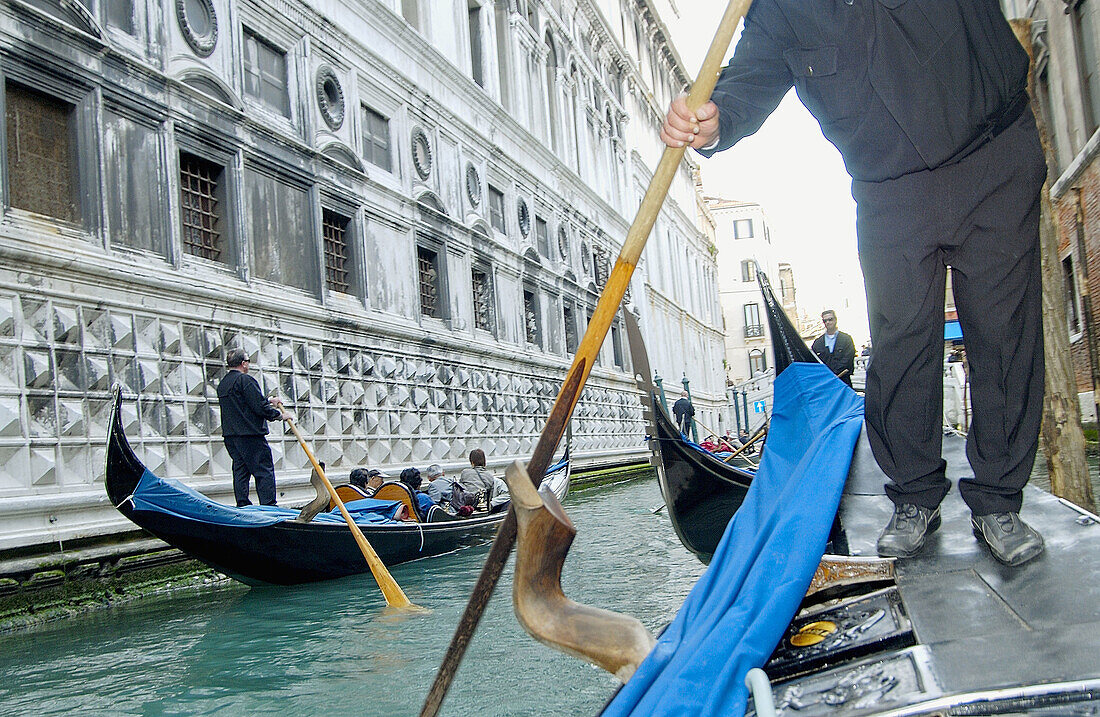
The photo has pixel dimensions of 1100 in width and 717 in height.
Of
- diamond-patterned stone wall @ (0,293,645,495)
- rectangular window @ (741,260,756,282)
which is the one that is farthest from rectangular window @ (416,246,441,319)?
rectangular window @ (741,260,756,282)

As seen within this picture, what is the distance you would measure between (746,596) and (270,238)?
18.9 ft

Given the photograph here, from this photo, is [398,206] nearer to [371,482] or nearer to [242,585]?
[371,482]

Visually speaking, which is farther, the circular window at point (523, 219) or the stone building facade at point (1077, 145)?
the circular window at point (523, 219)

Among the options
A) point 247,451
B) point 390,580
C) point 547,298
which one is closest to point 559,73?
point 547,298

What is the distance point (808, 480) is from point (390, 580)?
2788 millimetres

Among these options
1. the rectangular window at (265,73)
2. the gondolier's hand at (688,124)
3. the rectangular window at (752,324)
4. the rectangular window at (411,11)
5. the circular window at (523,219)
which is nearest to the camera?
the gondolier's hand at (688,124)

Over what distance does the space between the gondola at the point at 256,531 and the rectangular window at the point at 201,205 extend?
1.83 m

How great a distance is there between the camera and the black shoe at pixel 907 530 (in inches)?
48.1

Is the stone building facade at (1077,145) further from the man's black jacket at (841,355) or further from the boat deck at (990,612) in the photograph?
the boat deck at (990,612)

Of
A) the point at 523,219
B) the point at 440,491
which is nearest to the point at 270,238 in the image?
the point at 440,491

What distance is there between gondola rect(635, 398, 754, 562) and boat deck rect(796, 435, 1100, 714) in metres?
2.40

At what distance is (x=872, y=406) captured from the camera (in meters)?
1.36

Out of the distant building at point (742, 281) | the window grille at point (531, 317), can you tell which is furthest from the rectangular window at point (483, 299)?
the distant building at point (742, 281)

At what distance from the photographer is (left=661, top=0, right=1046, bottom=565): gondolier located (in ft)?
4.05
